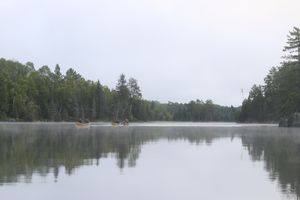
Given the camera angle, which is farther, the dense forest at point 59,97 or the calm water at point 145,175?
the dense forest at point 59,97

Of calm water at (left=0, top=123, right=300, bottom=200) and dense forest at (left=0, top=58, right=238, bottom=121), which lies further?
dense forest at (left=0, top=58, right=238, bottom=121)

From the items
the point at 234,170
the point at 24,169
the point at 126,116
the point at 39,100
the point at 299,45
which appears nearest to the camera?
the point at 24,169

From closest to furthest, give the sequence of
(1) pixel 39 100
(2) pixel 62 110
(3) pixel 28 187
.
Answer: (3) pixel 28 187 → (1) pixel 39 100 → (2) pixel 62 110

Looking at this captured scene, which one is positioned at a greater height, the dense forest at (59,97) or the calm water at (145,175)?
the dense forest at (59,97)

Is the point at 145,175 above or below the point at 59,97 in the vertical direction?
below

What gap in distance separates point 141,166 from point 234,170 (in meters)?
3.26

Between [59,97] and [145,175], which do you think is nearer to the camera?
[145,175]

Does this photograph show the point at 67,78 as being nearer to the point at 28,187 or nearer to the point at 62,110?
the point at 62,110

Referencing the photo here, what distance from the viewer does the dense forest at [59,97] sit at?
125 m

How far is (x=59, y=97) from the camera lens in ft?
483

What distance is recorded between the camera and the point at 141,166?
65.7 feet

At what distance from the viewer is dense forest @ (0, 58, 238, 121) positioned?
125m

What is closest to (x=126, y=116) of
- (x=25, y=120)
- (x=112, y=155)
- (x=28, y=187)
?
(x=25, y=120)

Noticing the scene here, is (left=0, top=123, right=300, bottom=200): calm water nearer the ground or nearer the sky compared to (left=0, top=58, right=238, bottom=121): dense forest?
nearer the ground
